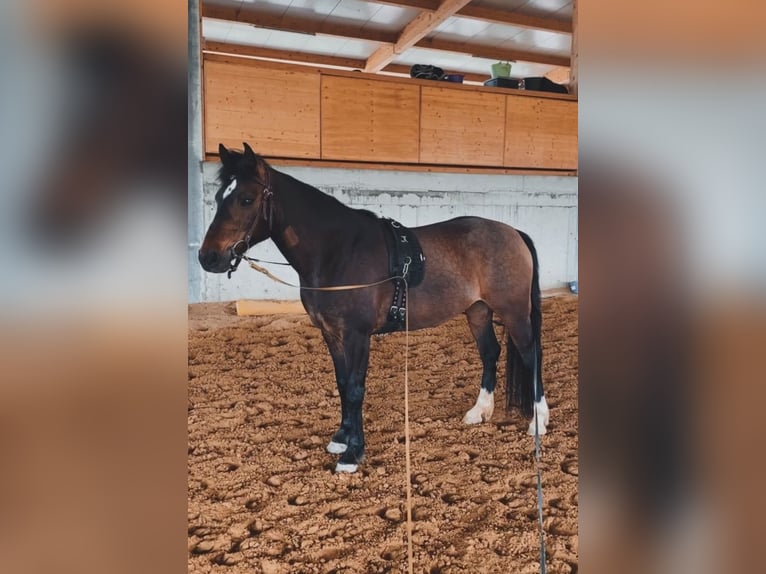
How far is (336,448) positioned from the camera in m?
2.00

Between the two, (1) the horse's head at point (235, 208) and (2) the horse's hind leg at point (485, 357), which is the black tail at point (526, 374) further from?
(1) the horse's head at point (235, 208)

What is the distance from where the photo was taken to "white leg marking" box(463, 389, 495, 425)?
2.32 meters

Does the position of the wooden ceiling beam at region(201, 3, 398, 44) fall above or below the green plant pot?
above

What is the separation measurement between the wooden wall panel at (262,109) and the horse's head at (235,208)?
2232 millimetres

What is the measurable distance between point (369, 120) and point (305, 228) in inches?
105

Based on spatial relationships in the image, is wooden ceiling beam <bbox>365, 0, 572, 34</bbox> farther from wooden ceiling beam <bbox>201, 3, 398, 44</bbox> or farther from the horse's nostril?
the horse's nostril

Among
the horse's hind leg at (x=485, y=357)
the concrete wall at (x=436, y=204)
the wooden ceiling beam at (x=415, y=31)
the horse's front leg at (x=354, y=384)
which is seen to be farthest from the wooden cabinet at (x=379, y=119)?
the horse's front leg at (x=354, y=384)

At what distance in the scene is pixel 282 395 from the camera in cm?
267

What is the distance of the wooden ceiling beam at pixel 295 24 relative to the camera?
4.68m

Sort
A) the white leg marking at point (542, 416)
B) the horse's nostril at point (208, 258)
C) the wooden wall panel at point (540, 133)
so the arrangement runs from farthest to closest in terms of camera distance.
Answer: the wooden wall panel at point (540, 133)
the white leg marking at point (542, 416)
the horse's nostril at point (208, 258)

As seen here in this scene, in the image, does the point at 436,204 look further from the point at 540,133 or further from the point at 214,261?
the point at 214,261

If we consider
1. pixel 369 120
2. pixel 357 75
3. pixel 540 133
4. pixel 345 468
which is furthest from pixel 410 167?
pixel 345 468

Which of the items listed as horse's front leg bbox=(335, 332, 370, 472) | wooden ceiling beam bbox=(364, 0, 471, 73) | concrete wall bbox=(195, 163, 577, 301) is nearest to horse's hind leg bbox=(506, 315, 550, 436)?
horse's front leg bbox=(335, 332, 370, 472)
